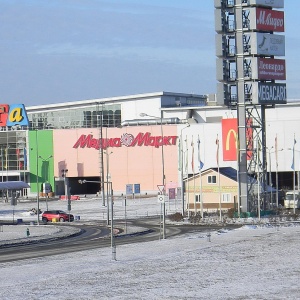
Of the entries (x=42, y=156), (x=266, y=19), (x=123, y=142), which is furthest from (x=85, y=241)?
(x=42, y=156)

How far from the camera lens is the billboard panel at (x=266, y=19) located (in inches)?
3460

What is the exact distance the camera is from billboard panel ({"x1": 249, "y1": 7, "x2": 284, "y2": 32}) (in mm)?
87875

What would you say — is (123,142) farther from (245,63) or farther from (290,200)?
(245,63)

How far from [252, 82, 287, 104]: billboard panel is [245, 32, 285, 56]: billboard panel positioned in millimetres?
2970

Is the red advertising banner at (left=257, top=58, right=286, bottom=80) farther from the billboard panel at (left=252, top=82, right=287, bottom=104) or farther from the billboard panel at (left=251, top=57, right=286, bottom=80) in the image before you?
the billboard panel at (left=252, top=82, right=287, bottom=104)

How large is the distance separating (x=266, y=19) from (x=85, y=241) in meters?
31.7

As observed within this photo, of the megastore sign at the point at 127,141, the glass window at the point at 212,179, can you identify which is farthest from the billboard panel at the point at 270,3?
the megastore sign at the point at 127,141

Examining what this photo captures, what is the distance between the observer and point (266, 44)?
88.9 meters

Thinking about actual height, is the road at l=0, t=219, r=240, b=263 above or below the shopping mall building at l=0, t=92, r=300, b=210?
below

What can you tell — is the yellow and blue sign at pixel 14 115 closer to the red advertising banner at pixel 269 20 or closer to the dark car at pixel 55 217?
the dark car at pixel 55 217

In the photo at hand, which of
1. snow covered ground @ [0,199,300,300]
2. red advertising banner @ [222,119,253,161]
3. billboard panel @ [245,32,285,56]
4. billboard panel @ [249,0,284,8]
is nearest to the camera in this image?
snow covered ground @ [0,199,300,300]

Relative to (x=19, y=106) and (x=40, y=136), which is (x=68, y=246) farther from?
(x=40, y=136)

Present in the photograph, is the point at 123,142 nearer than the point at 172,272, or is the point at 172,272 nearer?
the point at 172,272

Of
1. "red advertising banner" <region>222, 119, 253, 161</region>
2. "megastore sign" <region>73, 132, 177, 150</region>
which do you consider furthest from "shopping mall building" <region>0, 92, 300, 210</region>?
"red advertising banner" <region>222, 119, 253, 161</region>
